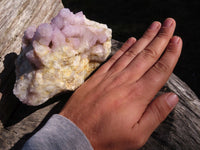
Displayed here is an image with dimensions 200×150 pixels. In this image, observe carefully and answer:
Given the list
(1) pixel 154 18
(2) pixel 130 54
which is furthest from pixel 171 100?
(1) pixel 154 18

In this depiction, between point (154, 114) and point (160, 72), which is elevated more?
point (160, 72)

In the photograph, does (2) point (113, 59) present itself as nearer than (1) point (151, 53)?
No

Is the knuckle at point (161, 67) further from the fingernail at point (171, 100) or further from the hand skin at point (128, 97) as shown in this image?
the fingernail at point (171, 100)

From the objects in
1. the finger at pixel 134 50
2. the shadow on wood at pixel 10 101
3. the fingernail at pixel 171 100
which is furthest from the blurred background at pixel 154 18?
the shadow on wood at pixel 10 101

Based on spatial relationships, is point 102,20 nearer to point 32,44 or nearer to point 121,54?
point 121,54

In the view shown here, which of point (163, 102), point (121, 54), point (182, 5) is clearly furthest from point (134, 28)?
point (163, 102)

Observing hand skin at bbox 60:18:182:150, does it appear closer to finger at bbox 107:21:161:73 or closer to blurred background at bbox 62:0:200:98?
finger at bbox 107:21:161:73

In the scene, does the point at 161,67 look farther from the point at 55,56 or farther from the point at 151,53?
the point at 55,56
